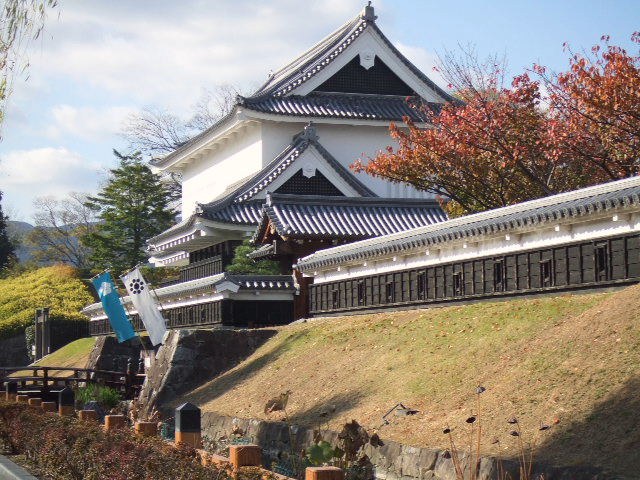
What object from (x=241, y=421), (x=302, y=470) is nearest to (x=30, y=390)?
(x=241, y=421)

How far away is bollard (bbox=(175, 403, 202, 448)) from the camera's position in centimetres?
1254

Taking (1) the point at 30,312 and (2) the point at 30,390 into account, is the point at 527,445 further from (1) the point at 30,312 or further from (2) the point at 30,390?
(1) the point at 30,312

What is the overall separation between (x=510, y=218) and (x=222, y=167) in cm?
2851

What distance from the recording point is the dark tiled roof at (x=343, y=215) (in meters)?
33.3

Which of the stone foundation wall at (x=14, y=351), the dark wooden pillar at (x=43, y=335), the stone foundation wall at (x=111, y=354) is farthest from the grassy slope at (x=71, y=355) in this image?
the stone foundation wall at (x=14, y=351)

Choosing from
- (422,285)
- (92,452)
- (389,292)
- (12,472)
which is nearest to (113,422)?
(12,472)

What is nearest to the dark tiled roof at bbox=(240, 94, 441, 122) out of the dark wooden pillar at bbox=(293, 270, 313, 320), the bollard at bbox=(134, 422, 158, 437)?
the dark wooden pillar at bbox=(293, 270, 313, 320)

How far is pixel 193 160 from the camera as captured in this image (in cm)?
5116

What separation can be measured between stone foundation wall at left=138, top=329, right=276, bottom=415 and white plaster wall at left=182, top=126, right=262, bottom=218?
16.3m

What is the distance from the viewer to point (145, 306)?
32250mm

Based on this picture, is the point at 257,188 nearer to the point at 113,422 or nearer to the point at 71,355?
the point at 71,355

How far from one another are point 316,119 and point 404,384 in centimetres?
2569

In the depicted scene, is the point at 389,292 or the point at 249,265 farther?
the point at 249,265

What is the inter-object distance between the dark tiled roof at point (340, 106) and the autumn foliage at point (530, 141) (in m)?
10.8
